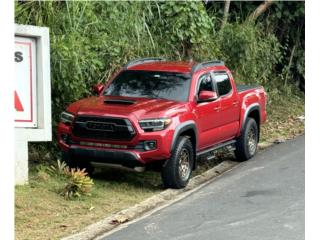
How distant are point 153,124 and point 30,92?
5.74ft

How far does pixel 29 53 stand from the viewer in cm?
769

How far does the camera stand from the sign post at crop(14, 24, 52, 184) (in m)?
7.58

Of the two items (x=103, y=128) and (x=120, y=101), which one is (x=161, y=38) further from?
(x=103, y=128)

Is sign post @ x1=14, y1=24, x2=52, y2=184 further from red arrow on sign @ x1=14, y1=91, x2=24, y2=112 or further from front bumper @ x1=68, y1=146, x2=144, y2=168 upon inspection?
front bumper @ x1=68, y1=146, x2=144, y2=168

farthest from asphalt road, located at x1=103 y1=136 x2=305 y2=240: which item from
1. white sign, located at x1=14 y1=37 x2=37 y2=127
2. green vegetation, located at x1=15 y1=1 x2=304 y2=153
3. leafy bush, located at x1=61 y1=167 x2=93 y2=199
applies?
green vegetation, located at x1=15 y1=1 x2=304 y2=153

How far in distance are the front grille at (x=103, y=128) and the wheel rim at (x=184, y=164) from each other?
890mm

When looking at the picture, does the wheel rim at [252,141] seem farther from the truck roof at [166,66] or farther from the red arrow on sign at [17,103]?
the red arrow on sign at [17,103]

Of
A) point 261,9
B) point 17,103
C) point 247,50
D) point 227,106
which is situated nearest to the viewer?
point 17,103

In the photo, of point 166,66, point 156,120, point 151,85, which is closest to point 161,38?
point 166,66

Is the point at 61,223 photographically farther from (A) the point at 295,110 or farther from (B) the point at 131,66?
(A) the point at 295,110

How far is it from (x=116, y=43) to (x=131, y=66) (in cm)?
148

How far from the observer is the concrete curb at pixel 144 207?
6257 millimetres

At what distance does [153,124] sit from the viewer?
782 centimetres

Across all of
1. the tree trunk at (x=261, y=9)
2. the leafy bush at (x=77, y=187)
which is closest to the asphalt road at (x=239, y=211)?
the leafy bush at (x=77, y=187)
